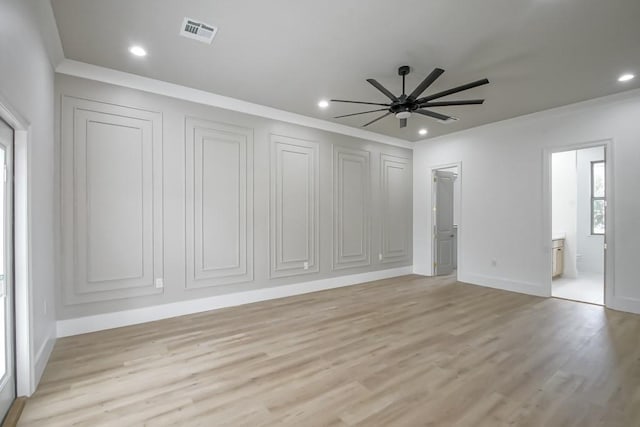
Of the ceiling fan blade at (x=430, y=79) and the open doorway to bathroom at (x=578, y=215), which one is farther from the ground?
the ceiling fan blade at (x=430, y=79)

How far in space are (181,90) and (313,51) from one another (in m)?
1.92

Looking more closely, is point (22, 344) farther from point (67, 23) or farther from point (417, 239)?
point (417, 239)

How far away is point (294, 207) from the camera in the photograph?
16.2 feet

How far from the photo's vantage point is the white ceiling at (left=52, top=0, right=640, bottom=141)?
95.4 inches

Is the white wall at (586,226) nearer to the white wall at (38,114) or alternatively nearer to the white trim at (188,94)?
the white trim at (188,94)

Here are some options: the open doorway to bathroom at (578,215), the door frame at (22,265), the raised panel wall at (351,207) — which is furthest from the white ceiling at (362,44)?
the open doorway to bathroom at (578,215)

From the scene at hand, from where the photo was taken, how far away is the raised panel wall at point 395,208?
623cm

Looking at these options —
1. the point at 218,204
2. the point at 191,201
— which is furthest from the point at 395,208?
the point at 191,201

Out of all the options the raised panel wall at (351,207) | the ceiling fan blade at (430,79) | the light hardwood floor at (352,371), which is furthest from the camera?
the raised panel wall at (351,207)

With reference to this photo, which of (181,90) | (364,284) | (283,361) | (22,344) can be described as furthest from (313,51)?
(364,284)

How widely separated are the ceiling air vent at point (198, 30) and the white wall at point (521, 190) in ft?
16.4

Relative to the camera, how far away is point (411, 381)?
2.33m

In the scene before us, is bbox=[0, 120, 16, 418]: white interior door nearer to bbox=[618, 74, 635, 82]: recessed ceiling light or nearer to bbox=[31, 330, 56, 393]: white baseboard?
bbox=[31, 330, 56, 393]: white baseboard

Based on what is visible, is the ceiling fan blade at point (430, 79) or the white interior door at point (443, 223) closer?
the ceiling fan blade at point (430, 79)
